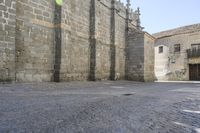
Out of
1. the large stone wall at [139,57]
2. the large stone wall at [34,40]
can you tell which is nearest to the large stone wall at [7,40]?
the large stone wall at [34,40]

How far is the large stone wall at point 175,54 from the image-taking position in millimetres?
28734

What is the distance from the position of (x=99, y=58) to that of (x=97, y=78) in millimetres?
1283

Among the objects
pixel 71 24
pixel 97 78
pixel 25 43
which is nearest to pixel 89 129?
pixel 25 43

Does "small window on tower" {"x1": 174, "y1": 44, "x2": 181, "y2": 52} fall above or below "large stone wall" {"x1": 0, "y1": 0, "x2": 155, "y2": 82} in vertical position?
above

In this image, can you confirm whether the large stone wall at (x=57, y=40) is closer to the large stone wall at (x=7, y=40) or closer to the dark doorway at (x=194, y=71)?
the large stone wall at (x=7, y=40)

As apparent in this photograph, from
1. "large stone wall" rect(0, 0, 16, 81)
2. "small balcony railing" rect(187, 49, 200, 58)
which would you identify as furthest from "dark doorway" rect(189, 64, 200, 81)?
"large stone wall" rect(0, 0, 16, 81)

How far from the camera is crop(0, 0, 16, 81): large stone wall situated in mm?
6996

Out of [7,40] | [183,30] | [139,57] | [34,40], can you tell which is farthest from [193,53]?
[7,40]

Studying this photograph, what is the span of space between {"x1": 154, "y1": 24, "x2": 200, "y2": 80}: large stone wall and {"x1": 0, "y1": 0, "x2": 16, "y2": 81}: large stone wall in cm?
2554

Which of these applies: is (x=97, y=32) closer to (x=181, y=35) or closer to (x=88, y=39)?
(x=88, y=39)

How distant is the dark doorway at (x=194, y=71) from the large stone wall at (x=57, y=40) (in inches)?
668

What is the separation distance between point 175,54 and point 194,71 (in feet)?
12.0

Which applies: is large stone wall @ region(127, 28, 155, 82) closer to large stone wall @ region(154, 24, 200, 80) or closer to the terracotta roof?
large stone wall @ region(154, 24, 200, 80)

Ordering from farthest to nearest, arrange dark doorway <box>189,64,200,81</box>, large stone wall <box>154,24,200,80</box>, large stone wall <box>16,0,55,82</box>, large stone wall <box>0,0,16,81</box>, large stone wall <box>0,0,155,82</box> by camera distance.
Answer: large stone wall <box>154,24,200,80</box> → dark doorway <box>189,64,200,81</box> → large stone wall <box>16,0,55,82</box> → large stone wall <box>0,0,155,82</box> → large stone wall <box>0,0,16,81</box>
